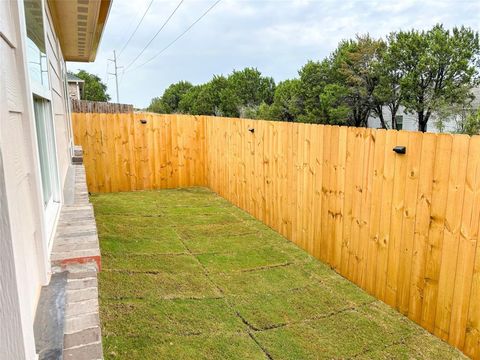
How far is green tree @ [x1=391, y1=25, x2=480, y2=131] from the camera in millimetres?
19766

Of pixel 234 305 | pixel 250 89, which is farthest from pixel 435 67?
pixel 234 305

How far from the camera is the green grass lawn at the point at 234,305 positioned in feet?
9.09

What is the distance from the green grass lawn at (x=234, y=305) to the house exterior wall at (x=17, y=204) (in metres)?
1.71

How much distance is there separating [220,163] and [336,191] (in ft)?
13.5

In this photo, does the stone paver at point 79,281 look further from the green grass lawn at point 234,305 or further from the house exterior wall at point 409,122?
the house exterior wall at point 409,122

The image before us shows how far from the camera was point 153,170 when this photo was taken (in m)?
8.72

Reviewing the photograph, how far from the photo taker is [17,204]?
89cm

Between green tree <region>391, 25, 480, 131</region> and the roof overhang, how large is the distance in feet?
60.7

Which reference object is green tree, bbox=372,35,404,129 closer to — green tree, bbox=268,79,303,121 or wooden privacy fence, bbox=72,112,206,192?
green tree, bbox=268,79,303,121

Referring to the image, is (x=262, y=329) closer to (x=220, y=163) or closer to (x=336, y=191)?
(x=336, y=191)

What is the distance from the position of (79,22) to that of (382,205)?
14.2ft

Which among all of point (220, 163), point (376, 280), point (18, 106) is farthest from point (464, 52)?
point (18, 106)

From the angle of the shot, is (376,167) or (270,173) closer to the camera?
(376,167)

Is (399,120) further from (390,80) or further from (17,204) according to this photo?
(17,204)
